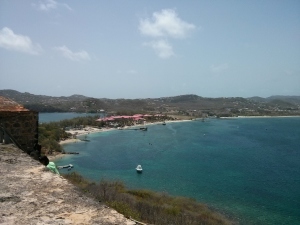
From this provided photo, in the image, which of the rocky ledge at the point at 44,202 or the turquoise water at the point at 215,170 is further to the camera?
the turquoise water at the point at 215,170

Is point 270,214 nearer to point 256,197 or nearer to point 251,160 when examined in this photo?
point 256,197

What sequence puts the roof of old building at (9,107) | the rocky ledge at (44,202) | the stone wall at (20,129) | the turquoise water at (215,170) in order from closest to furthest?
the rocky ledge at (44,202)
the stone wall at (20,129)
the roof of old building at (9,107)
the turquoise water at (215,170)

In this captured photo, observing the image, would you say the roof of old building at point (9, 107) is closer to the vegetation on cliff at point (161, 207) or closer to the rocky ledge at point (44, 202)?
the rocky ledge at point (44, 202)

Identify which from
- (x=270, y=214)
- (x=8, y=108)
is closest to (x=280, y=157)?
(x=270, y=214)

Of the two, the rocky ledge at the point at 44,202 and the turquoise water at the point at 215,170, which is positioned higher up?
the rocky ledge at the point at 44,202

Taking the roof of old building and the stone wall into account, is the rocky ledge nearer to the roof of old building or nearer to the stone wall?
the stone wall

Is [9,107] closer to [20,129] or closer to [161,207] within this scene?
[20,129]

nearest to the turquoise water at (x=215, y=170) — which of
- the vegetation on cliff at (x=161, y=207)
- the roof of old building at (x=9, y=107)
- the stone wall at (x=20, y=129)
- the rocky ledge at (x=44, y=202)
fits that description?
the vegetation on cliff at (x=161, y=207)
